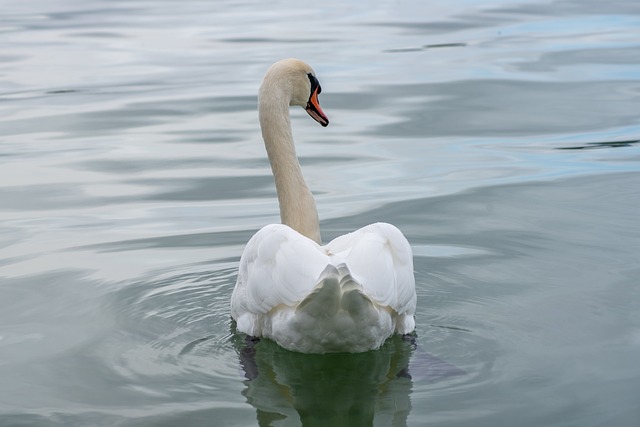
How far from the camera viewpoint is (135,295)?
7.16 m

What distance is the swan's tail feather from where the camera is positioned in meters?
5.27

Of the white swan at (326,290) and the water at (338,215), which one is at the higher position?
the white swan at (326,290)

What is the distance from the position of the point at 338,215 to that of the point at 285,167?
1.78m

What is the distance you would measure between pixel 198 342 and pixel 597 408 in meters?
2.08

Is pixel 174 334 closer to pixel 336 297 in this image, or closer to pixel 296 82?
pixel 336 297

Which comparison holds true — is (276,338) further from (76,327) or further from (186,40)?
(186,40)

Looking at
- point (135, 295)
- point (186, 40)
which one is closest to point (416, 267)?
point (135, 295)

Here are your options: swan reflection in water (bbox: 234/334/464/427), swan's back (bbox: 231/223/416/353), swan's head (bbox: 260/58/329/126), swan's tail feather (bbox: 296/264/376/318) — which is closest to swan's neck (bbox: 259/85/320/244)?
swan's head (bbox: 260/58/329/126)

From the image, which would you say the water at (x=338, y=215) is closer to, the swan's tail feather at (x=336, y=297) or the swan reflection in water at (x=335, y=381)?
the swan reflection in water at (x=335, y=381)

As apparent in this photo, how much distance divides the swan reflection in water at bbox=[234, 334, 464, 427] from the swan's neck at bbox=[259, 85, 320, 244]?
3.63 feet

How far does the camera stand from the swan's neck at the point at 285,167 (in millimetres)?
7168

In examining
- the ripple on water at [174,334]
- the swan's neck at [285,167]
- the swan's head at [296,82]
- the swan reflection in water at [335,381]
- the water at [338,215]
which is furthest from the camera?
the swan's head at [296,82]

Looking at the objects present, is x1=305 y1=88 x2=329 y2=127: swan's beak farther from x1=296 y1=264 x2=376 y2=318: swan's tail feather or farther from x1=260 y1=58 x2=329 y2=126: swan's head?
x1=296 y1=264 x2=376 y2=318: swan's tail feather

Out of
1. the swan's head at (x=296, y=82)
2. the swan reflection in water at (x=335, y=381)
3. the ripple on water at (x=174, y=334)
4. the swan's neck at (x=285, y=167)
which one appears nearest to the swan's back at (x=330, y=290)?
the swan reflection in water at (x=335, y=381)
